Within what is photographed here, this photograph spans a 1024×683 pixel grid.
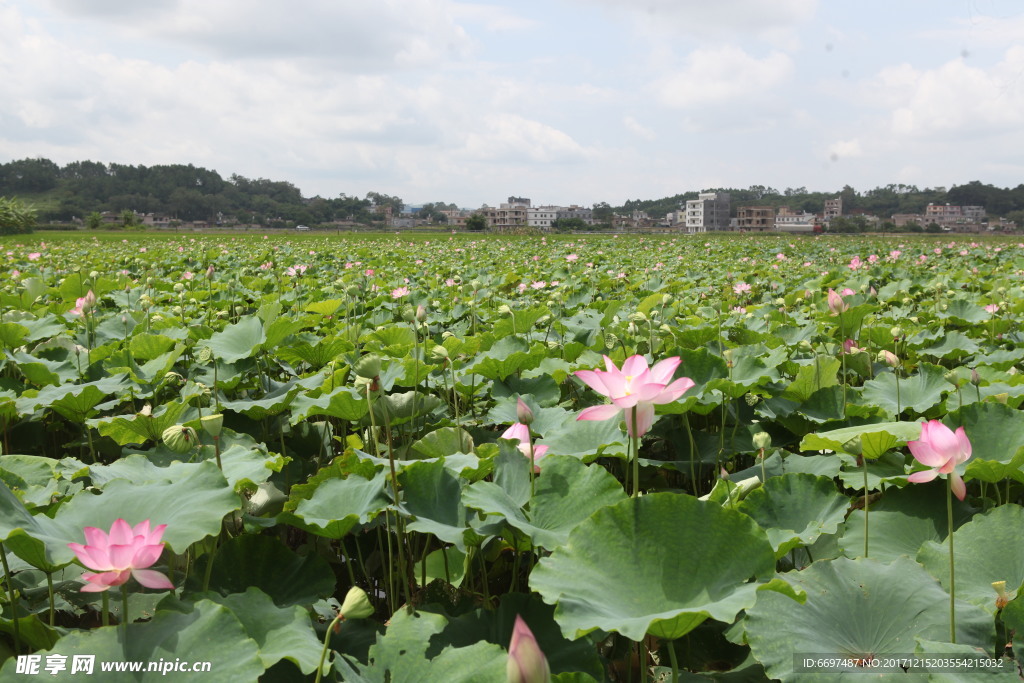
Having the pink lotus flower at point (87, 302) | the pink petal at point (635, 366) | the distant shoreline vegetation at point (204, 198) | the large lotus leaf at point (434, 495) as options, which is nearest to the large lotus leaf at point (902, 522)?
the pink petal at point (635, 366)

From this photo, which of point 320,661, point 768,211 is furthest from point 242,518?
point 768,211

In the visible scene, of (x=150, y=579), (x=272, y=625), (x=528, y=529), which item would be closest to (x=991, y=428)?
(x=528, y=529)

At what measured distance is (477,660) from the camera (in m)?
0.79

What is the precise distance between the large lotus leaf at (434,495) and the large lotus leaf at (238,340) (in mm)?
1216

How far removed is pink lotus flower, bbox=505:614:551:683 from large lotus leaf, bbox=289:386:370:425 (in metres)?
0.93

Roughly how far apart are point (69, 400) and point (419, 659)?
4.53 feet

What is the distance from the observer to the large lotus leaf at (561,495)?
40.8 inches

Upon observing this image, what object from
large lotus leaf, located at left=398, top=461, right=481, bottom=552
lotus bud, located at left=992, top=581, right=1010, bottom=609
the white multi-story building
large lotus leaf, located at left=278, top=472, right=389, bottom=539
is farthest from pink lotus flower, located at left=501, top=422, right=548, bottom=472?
the white multi-story building

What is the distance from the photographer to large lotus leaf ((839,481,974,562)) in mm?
1122

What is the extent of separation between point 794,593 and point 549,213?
99619 millimetres

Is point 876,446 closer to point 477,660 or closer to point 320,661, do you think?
point 477,660

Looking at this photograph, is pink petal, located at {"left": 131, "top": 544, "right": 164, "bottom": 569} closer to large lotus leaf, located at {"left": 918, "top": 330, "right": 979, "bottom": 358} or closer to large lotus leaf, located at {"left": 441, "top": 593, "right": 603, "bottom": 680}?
large lotus leaf, located at {"left": 441, "top": 593, "right": 603, "bottom": 680}

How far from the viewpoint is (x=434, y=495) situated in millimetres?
1104

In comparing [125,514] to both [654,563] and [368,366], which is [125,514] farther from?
[654,563]
